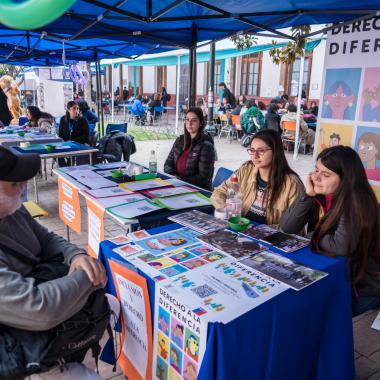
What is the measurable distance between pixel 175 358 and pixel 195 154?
90.3 inches

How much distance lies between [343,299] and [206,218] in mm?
826

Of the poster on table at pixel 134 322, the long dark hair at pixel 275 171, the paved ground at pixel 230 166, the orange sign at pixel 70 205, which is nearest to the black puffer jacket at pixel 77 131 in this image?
the paved ground at pixel 230 166

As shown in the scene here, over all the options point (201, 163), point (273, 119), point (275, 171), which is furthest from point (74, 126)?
point (273, 119)

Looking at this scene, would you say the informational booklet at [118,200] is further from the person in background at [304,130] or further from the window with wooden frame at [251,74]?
the window with wooden frame at [251,74]

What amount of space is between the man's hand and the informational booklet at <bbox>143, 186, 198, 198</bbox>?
1.16 meters

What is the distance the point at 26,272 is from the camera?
1.28 metres

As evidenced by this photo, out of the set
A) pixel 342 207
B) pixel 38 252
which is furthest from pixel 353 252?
pixel 38 252

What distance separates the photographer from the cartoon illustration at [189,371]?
4.14ft

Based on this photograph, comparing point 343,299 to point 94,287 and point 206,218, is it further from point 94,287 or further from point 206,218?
point 94,287

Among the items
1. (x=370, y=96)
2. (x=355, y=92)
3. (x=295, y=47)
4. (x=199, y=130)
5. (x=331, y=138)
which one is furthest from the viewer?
(x=295, y=47)

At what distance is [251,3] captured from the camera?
320cm

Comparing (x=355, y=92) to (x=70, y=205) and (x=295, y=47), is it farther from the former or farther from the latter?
(x=70, y=205)

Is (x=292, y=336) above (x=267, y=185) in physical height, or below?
below

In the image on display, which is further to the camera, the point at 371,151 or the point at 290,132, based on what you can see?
the point at 290,132
